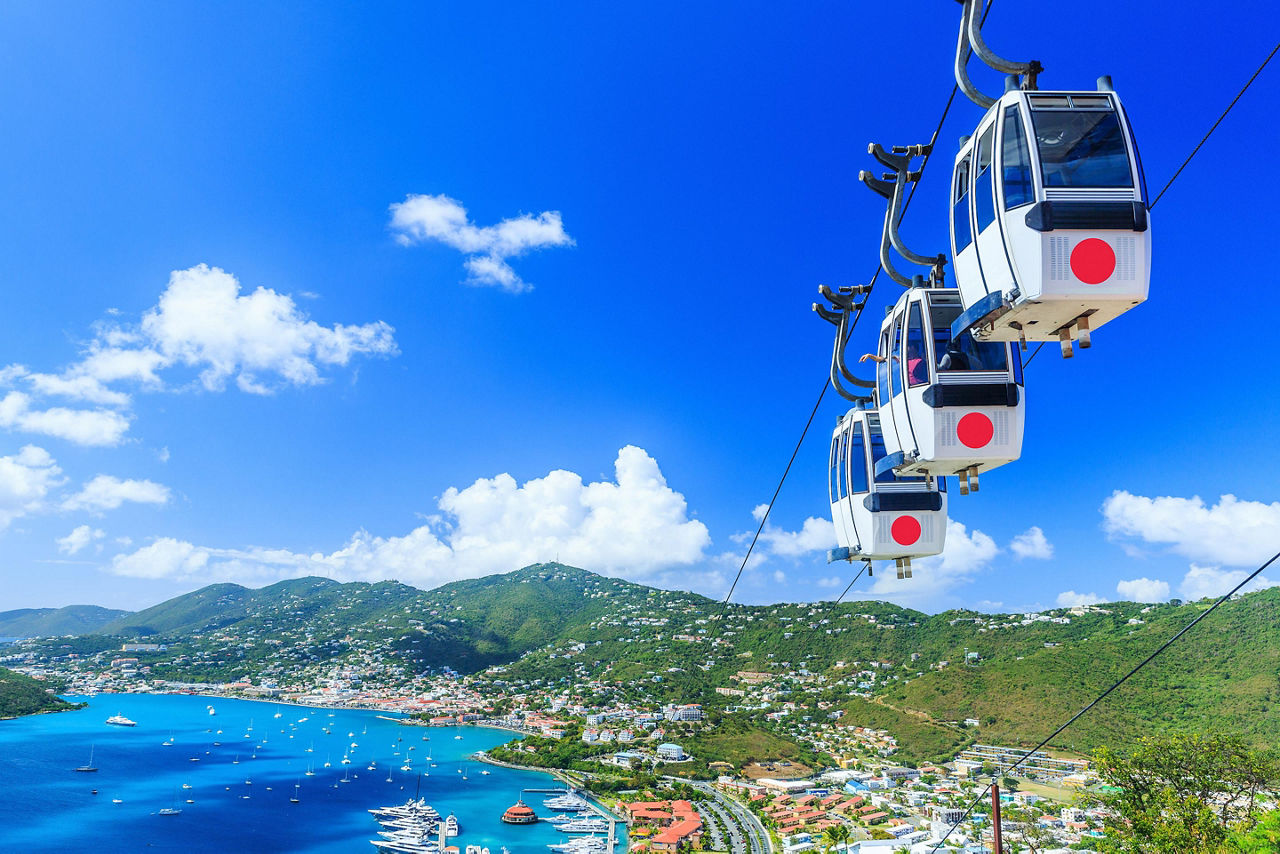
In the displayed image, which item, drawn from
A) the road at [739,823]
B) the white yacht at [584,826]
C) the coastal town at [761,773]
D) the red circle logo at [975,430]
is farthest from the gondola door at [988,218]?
the white yacht at [584,826]

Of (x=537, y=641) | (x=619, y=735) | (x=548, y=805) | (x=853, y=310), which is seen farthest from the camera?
(x=537, y=641)

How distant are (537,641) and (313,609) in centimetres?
5054

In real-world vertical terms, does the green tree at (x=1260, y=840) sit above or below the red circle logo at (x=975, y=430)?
below

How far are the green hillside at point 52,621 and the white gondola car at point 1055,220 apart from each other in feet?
673

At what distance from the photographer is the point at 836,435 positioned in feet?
14.6

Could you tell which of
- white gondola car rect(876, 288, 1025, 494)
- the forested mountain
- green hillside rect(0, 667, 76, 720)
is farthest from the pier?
green hillside rect(0, 667, 76, 720)

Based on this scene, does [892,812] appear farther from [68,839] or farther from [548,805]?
[68,839]

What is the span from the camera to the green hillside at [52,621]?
171125 millimetres

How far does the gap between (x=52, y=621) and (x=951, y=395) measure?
788ft

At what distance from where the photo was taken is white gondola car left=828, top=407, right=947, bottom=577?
3963 millimetres

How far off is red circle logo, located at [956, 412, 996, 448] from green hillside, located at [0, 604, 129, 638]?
671ft

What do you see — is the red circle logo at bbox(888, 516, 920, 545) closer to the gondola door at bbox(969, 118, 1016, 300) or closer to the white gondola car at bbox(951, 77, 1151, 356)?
the white gondola car at bbox(951, 77, 1151, 356)

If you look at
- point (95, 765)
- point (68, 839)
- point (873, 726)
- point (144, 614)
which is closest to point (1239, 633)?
point (873, 726)

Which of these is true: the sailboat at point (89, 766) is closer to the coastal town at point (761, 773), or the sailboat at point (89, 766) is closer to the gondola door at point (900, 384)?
the coastal town at point (761, 773)
